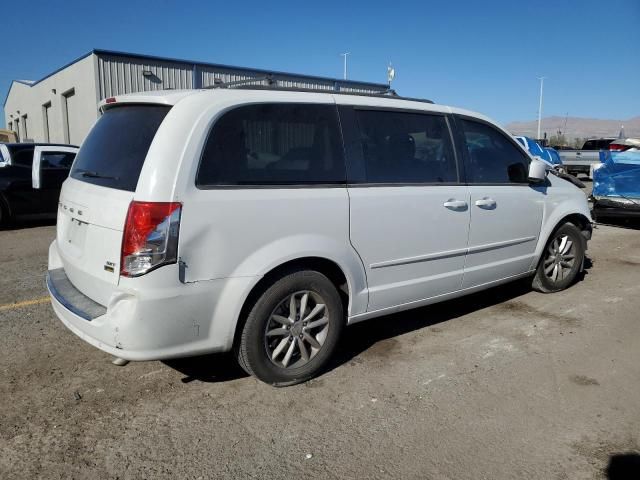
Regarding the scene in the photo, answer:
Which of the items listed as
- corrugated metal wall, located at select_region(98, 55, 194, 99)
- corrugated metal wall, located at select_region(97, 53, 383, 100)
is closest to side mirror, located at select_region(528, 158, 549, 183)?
corrugated metal wall, located at select_region(97, 53, 383, 100)

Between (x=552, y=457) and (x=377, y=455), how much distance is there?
91 cm

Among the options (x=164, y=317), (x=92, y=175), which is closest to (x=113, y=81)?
(x=92, y=175)

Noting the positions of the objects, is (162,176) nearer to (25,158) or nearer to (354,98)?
(354,98)

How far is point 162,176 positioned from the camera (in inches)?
110

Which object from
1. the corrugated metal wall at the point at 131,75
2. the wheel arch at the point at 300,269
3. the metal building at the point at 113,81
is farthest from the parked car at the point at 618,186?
the corrugated metal wall at the point at 131,75

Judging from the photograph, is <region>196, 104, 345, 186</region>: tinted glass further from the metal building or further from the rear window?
the metal building

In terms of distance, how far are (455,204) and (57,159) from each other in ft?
28.7

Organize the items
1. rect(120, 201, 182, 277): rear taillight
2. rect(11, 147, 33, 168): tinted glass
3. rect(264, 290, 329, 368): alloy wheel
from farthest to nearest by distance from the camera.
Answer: rect(11, 147, 33, 168): tinted glass, rect(264, 290, 329, 368): alloy wheel, rect(120, 201, 182, 277): rear taillight

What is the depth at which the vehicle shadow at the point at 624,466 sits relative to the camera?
8.34ft

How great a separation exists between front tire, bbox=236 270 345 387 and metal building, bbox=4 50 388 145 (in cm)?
1163

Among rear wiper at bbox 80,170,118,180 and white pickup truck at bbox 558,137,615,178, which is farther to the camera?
white pickup truck at bbox 558,137,615,178

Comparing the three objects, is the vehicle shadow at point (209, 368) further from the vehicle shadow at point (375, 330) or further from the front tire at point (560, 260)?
the front tire at point (560, 260)

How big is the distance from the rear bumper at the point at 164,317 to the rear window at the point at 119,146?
60 centimetres

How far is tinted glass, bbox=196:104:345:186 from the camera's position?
3.00 metres
